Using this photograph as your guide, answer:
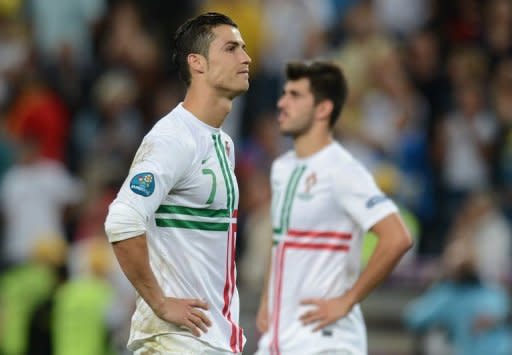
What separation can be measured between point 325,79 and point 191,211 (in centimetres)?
208

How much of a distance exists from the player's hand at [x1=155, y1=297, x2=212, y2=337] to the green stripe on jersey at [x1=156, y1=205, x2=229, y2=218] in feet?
1.27

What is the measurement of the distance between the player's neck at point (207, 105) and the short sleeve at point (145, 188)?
321mm

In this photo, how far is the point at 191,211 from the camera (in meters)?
6.42

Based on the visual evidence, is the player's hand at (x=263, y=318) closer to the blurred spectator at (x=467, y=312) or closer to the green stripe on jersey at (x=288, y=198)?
the green stripe on jersey at (x=288, y=198)

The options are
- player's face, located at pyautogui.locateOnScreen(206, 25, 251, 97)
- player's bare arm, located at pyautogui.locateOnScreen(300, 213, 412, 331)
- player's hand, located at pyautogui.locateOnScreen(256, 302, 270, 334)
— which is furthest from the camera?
player's hand, located at pyautogui.locateOnScreen(256, 302, 270, 334)

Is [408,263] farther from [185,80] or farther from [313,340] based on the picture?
[185,80]

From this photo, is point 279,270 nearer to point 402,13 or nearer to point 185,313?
point 185,313

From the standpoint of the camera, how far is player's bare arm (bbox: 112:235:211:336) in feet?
20.2

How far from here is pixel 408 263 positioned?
43.7 feet

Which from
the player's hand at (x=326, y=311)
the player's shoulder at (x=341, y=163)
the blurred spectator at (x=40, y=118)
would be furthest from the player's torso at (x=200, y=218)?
the blurred spectator at (x=40, y=118)

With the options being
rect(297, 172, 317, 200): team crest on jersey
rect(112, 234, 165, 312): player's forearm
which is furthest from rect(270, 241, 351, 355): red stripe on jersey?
rect(112, 234, 165, 312): player's forearm

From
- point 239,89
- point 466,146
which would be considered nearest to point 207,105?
A: point 239,89

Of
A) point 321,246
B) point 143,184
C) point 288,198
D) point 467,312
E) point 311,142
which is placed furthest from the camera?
point 467,312

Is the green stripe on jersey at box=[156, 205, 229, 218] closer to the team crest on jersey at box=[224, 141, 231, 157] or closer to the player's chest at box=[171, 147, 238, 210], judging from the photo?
the player's chest at box=[171, 147, 238, 210]
